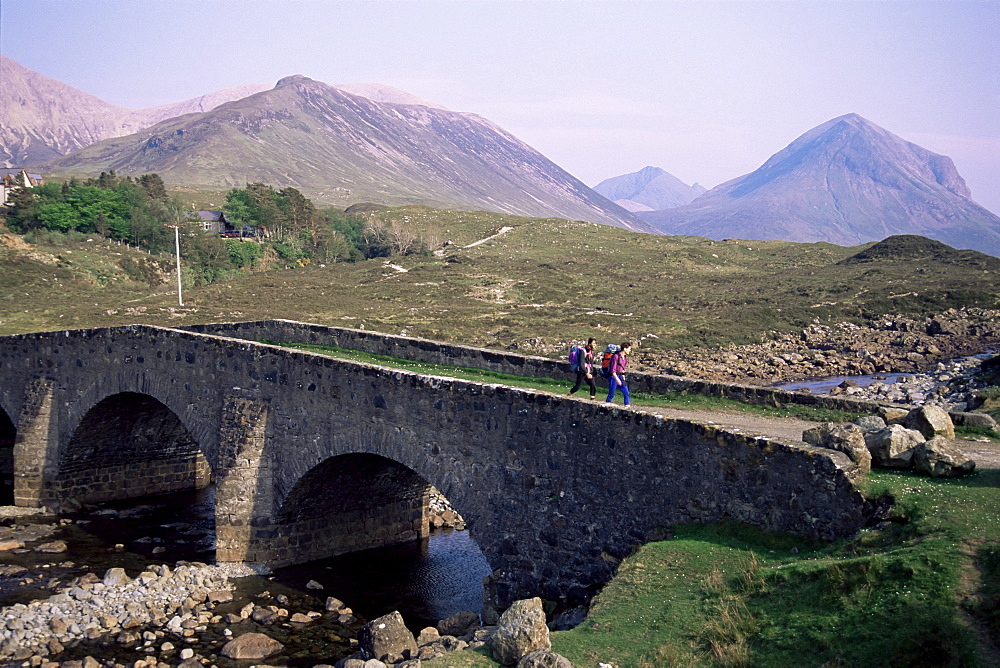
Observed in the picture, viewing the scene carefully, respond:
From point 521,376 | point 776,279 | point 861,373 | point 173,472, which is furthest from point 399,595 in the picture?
point 776,279

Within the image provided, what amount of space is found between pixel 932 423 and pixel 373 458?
38.7 ft

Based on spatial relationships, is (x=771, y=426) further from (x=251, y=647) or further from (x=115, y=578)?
(x=115, y=578)

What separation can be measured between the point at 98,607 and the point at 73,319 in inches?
1264

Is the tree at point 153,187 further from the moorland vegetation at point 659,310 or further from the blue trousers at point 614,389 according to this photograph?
the blue trousers at point 614,389

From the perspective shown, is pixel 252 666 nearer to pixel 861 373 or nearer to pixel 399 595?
pixel 399 595

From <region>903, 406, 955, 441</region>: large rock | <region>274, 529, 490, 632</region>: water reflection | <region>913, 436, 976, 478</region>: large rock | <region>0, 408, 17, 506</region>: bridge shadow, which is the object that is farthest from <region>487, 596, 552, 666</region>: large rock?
<region>0, 408, 17, 506</region>: bridge shadow

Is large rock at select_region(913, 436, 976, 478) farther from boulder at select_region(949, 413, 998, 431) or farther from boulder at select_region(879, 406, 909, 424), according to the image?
boulder at select_region(949, 413, 998, 431)

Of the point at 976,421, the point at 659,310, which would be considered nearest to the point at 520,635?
the point at 976,421

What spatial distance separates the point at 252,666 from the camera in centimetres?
1653

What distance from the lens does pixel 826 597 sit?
32.2ft

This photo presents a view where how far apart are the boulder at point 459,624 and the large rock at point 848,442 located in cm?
793

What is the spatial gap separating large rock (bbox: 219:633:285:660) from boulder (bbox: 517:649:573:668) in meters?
8.84

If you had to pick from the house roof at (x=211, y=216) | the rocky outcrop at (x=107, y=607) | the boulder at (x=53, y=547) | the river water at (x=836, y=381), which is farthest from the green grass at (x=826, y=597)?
the house roof at (x=211, y=216)

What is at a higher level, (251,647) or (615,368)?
(615,368)
